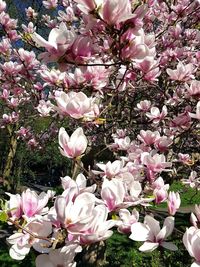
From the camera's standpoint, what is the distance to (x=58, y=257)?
1146mm

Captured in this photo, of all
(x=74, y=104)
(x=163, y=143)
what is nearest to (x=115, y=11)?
(x=74, y=104)

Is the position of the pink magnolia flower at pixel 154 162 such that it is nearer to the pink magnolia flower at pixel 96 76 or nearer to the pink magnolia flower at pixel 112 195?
the pink magnolia flower at pixel 96 76

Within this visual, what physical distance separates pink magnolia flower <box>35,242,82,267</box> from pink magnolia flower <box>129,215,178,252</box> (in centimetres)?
26

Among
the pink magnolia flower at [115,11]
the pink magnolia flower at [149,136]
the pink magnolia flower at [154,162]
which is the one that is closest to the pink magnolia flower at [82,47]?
the pink magnolia flower at [115,11]

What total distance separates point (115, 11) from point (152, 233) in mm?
759

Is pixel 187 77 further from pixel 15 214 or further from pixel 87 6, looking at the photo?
pixel 15 214

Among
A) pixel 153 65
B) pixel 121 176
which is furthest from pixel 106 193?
pixel 153 65

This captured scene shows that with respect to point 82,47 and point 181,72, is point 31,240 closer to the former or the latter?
point 82,47

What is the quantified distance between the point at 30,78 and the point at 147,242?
2658 millimetres

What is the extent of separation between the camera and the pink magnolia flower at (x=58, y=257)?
3.74 ft

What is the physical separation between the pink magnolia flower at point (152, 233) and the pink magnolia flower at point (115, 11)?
0.68 metres

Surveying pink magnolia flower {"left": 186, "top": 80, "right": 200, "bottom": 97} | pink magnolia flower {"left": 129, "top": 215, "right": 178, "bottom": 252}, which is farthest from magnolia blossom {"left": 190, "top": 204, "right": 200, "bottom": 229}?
pink magnolia flower {"left": 186, "top": 80, "right": 200, "bottom": 97}

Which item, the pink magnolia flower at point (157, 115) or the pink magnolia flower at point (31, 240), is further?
the pink magnolia flower at point (157, 115)

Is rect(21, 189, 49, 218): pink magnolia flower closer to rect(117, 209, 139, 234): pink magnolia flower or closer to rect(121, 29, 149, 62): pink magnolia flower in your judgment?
rect(117, 209, 139, 234): pink magnolia flower
